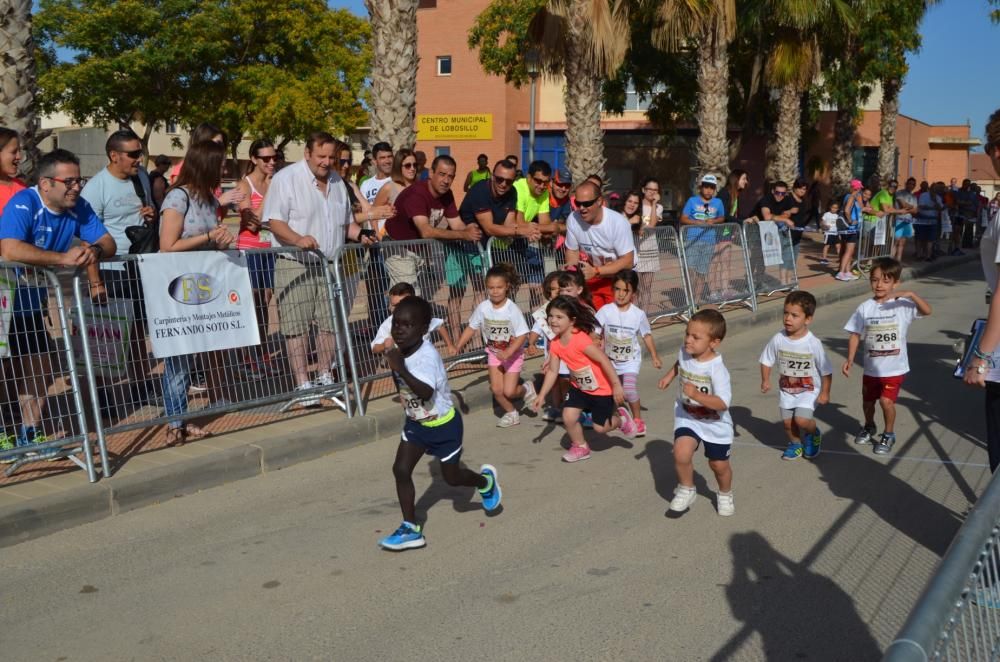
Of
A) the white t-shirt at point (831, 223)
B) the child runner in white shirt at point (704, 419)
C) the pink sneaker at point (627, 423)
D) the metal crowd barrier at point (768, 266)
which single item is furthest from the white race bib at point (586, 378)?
the white t-shirt at point (831, 223)

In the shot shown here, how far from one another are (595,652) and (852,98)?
94.9 ft

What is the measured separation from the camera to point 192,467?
6.25 m

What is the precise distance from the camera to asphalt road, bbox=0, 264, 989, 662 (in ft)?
13.6

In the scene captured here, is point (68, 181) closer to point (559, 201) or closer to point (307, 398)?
point (307, 398)

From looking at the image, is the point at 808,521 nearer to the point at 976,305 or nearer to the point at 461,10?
the point at 976,305

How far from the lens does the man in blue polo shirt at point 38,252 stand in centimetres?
591

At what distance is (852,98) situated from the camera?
29.8m

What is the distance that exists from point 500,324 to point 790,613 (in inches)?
160

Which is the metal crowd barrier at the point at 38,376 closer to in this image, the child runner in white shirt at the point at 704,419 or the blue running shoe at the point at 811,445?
the child runner in white shirt at the point at 704,419

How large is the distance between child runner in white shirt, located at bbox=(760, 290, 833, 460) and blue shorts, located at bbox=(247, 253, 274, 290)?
3651 millimetres

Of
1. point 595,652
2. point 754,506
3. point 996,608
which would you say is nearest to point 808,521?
point 754,506

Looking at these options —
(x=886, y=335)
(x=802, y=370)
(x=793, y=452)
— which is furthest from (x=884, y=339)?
(x=793, y=452)

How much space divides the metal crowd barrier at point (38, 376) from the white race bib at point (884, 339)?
17.7 feet

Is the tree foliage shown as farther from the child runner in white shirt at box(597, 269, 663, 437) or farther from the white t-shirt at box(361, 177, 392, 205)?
the child runner in white shirt at box(597, 269, 663, 437)
